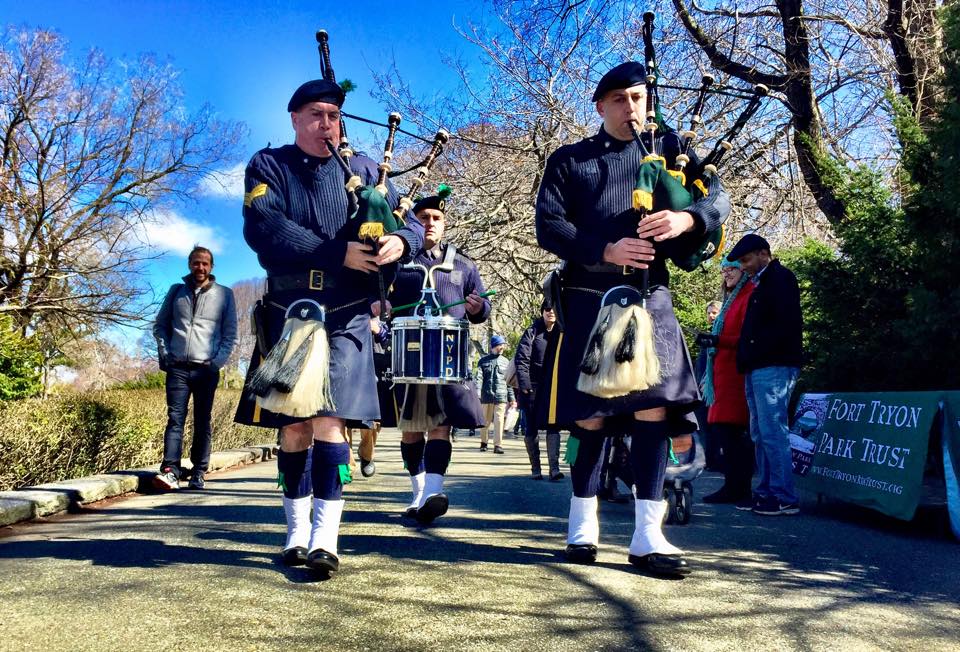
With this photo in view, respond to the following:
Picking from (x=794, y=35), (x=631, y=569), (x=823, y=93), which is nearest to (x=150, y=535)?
(x=631, y=569)

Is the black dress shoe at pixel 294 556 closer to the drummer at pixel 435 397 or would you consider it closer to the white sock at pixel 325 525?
the white sock at pixel 325 525

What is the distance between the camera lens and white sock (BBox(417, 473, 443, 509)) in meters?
4.61

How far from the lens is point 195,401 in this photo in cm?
645

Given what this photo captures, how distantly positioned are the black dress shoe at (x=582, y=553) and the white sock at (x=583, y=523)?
2 cm

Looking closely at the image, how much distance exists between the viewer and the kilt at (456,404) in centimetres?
474

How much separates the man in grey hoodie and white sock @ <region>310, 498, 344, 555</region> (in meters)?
3.30

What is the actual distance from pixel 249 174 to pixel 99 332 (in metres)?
17.1

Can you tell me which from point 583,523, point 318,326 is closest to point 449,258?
point 318,326

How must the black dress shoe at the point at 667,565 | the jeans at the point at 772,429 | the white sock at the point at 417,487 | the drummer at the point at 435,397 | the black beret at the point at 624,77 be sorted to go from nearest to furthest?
the black dress shoe at the point at 667,565, the black beret at the point at 624,77, the drummer at the point at 435,397, the white sock at the point at 417,487, the jeans at the point at 772,429

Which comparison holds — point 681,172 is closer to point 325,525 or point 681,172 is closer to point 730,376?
point 325,525

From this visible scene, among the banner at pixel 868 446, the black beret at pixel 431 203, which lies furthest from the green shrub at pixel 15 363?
the banner at pixel 868 446

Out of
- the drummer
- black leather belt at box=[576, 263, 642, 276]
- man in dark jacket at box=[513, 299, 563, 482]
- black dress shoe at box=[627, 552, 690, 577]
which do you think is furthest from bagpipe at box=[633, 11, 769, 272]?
man in dark jacket at box=[513, 299, 563, 482]

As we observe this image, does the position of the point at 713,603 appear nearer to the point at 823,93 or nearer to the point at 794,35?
the point at 794,35

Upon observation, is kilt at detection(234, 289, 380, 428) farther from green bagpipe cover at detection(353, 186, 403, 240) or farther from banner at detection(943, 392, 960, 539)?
banner at detection(943, 392, 960, 539)
